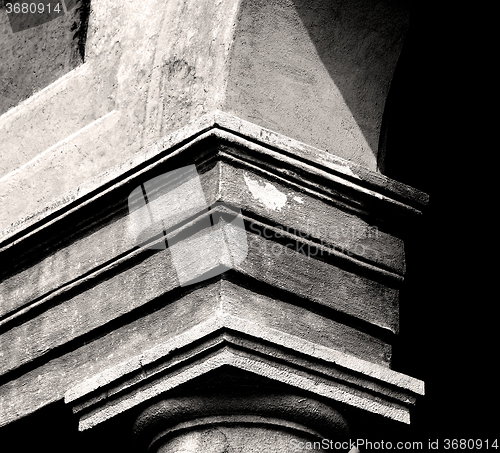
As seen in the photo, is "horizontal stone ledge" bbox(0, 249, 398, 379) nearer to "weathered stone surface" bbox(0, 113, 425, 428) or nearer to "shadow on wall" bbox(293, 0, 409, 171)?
"weathered stone surface" bbox(0, 113, 425, 428)

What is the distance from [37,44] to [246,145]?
1.18m

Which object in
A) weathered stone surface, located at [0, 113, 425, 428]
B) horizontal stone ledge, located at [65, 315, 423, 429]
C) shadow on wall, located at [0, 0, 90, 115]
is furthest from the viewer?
shadow on wall, located at [0, 0, 90, 115]

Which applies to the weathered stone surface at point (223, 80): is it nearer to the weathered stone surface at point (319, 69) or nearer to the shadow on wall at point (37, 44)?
the weathered stone surface at point (319, 69)

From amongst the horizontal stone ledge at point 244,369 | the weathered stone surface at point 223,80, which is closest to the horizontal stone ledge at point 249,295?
the horizontal stone ledge at point 244,369

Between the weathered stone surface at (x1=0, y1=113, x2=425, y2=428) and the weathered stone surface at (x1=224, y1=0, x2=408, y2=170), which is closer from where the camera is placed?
the weathered stone surface at (x1=0, y1=113, x2=425, y2=428)

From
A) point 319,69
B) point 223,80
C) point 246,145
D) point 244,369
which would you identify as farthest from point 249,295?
point 319,69

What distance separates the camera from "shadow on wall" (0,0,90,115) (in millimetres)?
2943

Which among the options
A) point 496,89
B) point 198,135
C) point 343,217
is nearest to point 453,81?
point 496,89

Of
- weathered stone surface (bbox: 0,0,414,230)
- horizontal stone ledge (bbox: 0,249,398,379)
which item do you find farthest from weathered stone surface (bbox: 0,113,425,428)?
weathered stone surface (bbox: 0,0,414,230)

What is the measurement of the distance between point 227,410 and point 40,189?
101 cm

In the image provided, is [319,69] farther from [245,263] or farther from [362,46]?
[245,263]

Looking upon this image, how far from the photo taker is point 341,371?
2111mm

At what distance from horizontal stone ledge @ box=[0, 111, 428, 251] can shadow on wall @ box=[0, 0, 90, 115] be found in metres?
0.64

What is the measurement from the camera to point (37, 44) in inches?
122
